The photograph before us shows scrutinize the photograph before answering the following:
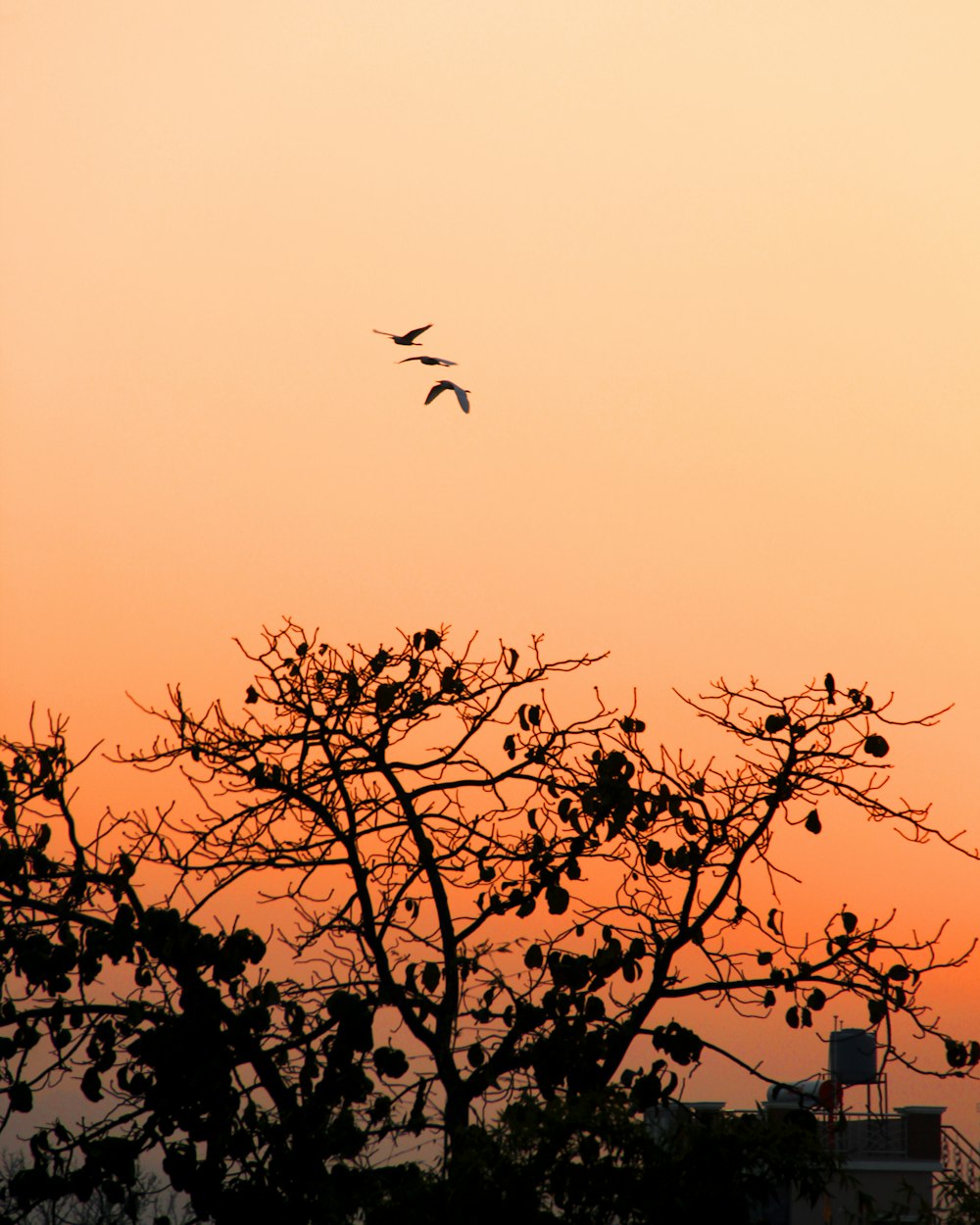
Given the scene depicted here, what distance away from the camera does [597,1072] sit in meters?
10.7

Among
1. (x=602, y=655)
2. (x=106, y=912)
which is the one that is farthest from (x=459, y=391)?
(x=106, y=912)

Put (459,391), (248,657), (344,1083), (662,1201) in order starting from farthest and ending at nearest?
(248,657)
(459,391)
(344,1083)
(662,1201)

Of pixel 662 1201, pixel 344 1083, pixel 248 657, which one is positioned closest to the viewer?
pixel 662 1201

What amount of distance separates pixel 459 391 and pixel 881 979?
5175 mm

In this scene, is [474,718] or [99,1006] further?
[474,718]

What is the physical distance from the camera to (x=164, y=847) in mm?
11547

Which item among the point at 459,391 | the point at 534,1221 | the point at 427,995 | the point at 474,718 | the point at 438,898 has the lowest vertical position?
the point at 534,1221

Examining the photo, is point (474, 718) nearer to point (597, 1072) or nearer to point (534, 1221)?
point (597, 1072)

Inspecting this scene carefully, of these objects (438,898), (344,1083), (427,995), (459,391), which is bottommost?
(344,1083)

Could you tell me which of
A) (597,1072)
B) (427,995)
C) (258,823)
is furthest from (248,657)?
(597,1072)

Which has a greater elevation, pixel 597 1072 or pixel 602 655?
pixel 602 655

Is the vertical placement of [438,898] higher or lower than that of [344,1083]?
higher

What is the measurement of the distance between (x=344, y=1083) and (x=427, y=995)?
A: 93 cm

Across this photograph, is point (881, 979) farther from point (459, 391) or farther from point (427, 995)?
point (459, 391)
